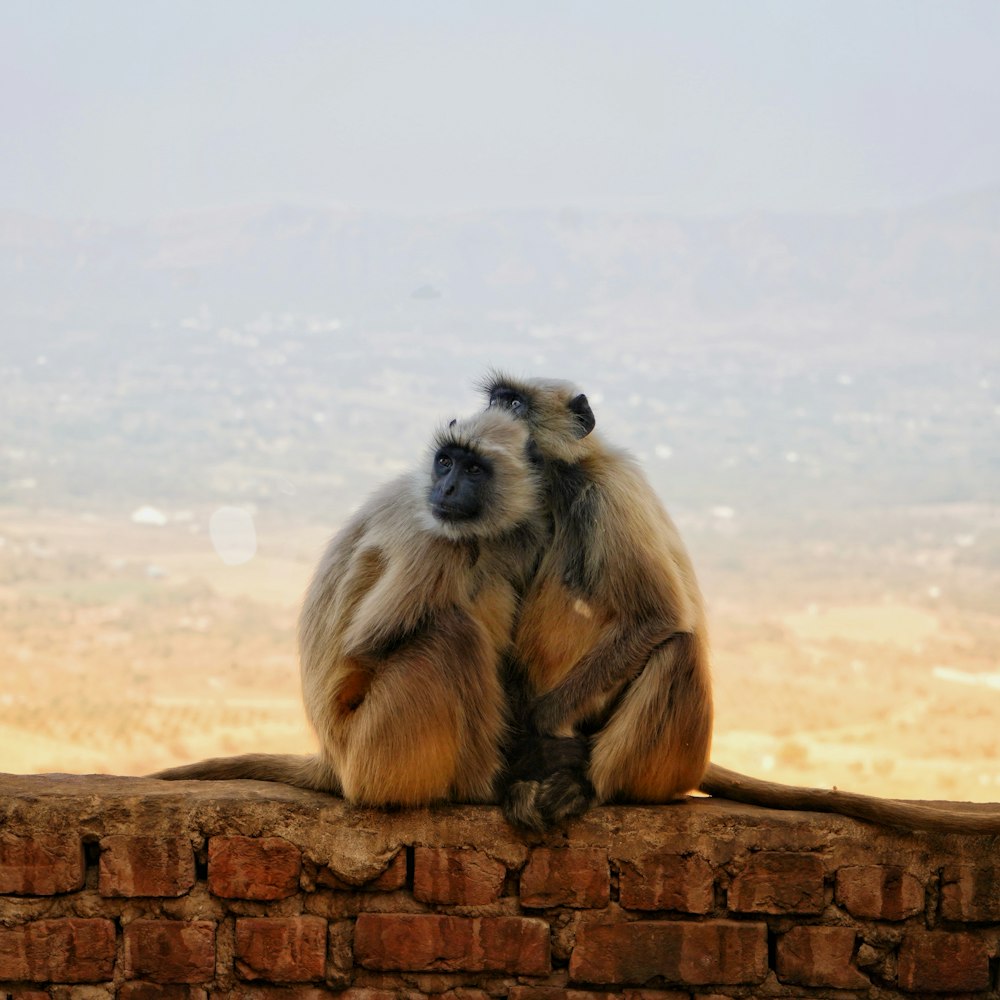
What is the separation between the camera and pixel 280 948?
7.57ft

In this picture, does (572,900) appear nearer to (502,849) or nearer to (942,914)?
(502,849)

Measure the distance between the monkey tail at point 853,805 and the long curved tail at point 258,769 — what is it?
2.63ft

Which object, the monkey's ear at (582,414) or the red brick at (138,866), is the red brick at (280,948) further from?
the monkey's ear at (582,414)

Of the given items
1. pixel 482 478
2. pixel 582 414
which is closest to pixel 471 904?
pixel 482 478

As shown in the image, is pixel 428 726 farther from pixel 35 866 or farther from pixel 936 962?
pixel 936 962

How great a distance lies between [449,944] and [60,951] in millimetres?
709

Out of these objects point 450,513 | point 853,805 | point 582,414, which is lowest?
point 853,805

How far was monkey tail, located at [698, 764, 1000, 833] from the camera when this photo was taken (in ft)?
7.54

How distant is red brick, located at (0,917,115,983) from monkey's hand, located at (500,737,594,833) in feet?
2.55

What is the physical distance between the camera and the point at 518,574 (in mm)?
2619

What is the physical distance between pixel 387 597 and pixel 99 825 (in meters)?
0.68

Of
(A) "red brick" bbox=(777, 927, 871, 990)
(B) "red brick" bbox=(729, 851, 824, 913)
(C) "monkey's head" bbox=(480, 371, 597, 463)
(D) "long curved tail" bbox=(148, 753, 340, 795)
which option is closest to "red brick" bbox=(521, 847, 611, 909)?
(B) "red brick" bbox=(729, 851, 824, 913)

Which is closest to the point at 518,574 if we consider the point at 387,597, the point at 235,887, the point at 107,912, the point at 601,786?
the point at 387,597

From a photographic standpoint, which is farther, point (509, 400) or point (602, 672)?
point (509, 400)
